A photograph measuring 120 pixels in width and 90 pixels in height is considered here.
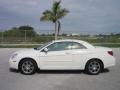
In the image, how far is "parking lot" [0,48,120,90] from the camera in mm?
8242

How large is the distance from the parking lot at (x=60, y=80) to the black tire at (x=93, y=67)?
208mm

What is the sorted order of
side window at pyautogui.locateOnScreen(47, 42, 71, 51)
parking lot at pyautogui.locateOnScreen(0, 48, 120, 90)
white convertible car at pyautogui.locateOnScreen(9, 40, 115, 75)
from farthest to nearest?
side window at pyautogui.locateOnScreen(47, 42, 71, 51)
white convertible car at pyautogui.locateOnScreen(9, 40, 115, 75)
parking lot at pyautogui.locateOnScreen(0, 48, 120, 90)

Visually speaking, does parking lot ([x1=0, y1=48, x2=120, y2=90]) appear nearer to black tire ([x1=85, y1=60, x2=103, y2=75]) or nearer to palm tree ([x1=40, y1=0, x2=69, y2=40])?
black tire ([x1=85, y1=60, x2=103, y2=75])

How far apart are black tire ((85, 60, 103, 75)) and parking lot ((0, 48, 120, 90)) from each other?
21 cm

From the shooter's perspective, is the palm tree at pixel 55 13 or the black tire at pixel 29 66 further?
the palm tree at pixel 55 13

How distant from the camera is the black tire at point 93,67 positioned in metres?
10.6

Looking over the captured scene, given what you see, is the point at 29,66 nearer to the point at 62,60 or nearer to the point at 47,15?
the point at 62,60

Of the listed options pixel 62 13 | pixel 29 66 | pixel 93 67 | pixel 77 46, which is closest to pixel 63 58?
pixel 77 46

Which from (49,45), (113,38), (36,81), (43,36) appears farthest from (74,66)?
(113,38)

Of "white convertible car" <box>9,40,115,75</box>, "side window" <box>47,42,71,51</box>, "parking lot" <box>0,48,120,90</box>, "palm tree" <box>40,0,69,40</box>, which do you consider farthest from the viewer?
"palm tree" <box>40,0,69,40</box>

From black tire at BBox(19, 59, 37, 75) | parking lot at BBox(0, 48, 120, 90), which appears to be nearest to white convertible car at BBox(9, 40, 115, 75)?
black tire at BBox(19, 59, 37, 75)

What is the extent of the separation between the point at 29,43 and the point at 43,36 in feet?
6.63

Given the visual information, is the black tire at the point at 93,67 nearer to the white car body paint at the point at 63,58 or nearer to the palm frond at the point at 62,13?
the white car body paint at the point at 63,58

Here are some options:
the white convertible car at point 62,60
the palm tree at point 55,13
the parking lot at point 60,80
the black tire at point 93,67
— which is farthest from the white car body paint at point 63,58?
the palm tree at point 55,13
